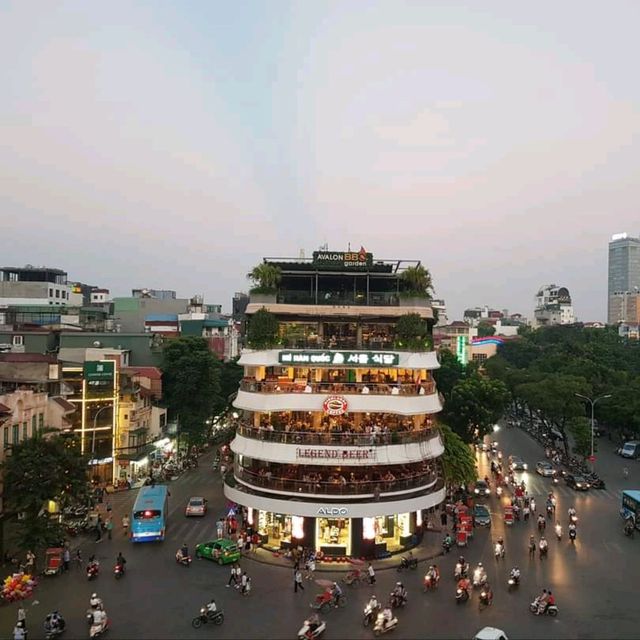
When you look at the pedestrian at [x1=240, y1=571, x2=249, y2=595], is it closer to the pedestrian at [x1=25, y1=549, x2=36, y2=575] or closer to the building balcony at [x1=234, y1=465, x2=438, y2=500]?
the building balcony at [x1=234, y1=465, x2=438, y2=500]

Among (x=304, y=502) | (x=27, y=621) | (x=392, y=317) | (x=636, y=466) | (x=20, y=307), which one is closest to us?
(x=27, y=621)

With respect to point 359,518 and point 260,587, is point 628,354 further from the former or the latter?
point 260,587

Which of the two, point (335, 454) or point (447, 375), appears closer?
point (335, 454)

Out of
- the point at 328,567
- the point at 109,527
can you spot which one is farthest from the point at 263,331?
the point at 109,527

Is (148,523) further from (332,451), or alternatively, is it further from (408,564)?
(408,564)

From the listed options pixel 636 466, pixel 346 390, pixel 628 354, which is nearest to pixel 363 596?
pixel 346 390

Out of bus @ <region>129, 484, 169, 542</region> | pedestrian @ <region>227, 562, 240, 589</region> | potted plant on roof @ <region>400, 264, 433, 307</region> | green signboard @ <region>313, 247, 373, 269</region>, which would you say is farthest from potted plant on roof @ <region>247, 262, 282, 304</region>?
pedestrian @ <region>227, 562, 240, 589</region>
